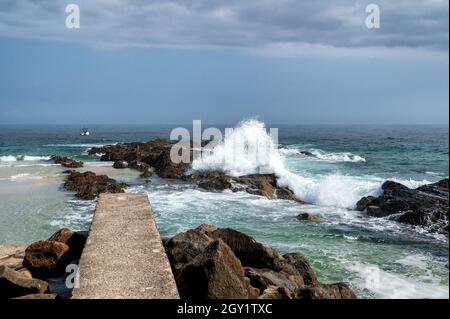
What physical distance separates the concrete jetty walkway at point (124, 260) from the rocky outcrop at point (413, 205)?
7441 mm

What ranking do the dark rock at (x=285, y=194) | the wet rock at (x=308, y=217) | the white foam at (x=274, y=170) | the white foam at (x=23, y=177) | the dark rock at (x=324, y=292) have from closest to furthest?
the dark rock at (x=324, y=292), the wet rock at (x=308, y=217), the white foam at (x=274, y=170), the dark rock at (x=285, y=194), the white foam at (x=23, y=177)

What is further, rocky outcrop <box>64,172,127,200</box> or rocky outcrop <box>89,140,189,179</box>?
rocky outcrop <box>89,140,189,179</box>

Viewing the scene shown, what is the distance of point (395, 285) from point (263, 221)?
5.11 m

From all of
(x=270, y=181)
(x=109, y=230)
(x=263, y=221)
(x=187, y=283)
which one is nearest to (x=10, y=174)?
(x=270, y=181)

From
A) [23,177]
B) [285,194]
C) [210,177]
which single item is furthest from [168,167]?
[285,194]

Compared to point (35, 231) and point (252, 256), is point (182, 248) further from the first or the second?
point (35, 231)

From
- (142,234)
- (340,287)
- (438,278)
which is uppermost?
(142,234)

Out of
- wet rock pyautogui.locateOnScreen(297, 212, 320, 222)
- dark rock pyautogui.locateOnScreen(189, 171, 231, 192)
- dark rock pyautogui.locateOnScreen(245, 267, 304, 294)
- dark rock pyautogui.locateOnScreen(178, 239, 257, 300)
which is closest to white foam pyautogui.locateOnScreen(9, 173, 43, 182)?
dark rock pyautogui.locateOnScreen(189, 171, 231, 192)

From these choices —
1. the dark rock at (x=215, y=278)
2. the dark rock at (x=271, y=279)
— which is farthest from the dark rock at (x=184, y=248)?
the dark rock at (x=215, y=278)

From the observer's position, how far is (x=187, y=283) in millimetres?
5770

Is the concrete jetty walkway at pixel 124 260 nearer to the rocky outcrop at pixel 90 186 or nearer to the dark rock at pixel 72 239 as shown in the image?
the dark rock at pixel 72 239

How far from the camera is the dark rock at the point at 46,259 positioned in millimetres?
7117

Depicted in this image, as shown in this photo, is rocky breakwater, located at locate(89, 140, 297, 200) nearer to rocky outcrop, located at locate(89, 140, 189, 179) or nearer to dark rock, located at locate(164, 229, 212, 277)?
rocky outcrop, located at locate(89, 140, 189, 179)

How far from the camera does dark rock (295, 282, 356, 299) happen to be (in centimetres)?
543
